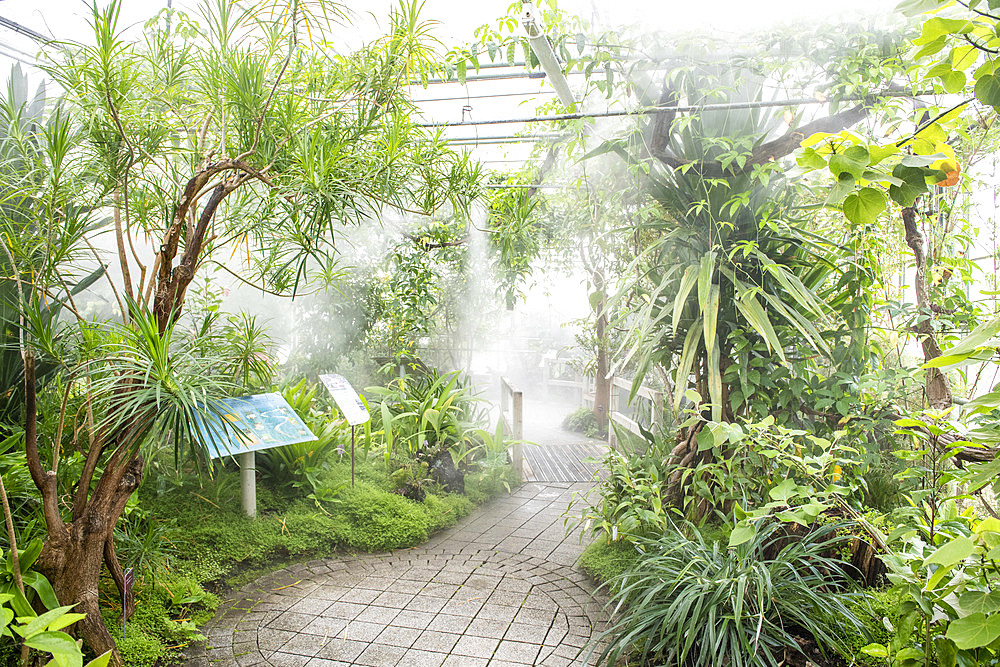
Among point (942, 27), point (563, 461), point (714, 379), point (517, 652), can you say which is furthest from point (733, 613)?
point (563, 461)

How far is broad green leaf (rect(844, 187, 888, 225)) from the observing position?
78 centimetres

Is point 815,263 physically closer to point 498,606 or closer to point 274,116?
point 498,606

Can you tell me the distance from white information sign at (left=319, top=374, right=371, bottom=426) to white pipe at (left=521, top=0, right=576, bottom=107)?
2.18 metres

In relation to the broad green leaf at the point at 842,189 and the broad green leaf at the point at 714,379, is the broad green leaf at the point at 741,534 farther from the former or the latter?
the broad green leaf at the point at 714,379

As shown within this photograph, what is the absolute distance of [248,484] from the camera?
10.1 feet

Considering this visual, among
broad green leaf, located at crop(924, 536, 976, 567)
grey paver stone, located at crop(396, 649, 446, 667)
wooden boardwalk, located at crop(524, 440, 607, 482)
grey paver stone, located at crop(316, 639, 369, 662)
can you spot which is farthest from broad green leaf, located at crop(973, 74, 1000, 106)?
wooden boardwalk, located at crop(524, 440, 607, 482)

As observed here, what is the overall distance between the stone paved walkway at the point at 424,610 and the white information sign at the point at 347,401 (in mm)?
785

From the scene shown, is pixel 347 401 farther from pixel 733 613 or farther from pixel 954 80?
pixel 954 80

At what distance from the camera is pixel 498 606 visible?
2605 millimetres

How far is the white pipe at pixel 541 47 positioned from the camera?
2.40 metres

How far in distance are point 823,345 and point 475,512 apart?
252 centimetres

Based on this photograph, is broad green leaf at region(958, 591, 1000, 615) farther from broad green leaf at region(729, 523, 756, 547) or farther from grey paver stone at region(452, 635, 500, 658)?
grey paver stone at region(452, 635, 500, 658)

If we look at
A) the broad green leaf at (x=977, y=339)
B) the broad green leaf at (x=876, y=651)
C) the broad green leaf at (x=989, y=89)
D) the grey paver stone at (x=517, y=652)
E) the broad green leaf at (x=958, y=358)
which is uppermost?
the broad green leaf at (x=989, y=89)

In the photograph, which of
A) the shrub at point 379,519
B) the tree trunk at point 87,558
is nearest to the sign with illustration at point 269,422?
the tree trunk at point 87,558
